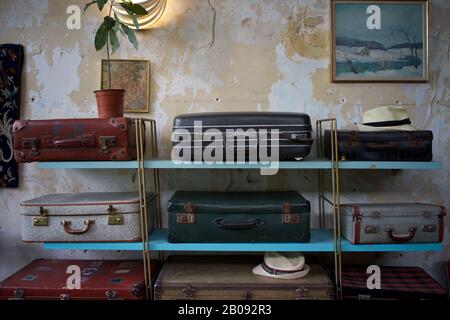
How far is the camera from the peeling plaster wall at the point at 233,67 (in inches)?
86.7

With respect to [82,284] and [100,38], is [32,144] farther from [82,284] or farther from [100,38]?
[82,284]

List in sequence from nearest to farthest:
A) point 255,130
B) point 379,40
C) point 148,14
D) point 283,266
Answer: point 255,130, point 283,266, point 148,14, point 379,40

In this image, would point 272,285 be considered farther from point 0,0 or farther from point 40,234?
point 0,0

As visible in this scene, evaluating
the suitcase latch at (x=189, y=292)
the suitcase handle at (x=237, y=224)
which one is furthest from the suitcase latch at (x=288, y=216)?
the suitcase latch at (x=189, y=292)

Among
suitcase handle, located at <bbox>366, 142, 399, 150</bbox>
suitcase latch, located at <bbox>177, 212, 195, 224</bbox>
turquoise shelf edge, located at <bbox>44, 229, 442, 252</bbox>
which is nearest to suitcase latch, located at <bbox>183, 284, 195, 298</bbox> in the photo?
turquoise shelf edge, located at <bbox>44, 229, 442, 252</bbox>

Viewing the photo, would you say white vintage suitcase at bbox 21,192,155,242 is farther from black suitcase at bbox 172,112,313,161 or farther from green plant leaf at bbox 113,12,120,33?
green plant leaf at bbox 113,12,120,33

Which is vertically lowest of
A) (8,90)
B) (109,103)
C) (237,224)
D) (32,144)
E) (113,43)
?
(237,224)

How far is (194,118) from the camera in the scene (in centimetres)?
181

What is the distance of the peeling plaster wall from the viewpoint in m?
2.20

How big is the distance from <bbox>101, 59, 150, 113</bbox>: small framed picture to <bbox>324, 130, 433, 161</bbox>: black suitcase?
1189 mm

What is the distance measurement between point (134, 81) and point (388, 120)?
1.51m

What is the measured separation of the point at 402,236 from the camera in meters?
1.83

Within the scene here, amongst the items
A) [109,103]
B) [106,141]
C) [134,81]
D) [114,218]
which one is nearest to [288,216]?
[114,218]

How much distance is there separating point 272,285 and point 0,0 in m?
2.37
